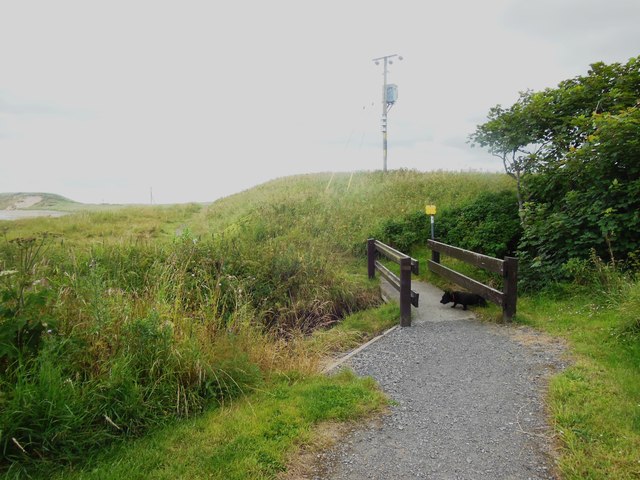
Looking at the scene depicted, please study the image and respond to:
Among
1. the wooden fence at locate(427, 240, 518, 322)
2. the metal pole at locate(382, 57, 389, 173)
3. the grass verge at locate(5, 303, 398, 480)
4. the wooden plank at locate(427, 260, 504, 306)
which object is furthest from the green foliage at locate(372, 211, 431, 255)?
the metal pole at locate(382, 57, 389, 173)

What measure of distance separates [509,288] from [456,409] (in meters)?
3.03

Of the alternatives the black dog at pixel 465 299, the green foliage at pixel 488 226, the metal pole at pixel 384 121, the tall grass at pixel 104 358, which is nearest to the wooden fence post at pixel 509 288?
the black dog at pixel 465 299

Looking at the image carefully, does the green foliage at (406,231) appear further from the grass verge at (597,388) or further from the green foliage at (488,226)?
the grass verge at (597,388)

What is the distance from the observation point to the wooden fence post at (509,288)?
5.88m

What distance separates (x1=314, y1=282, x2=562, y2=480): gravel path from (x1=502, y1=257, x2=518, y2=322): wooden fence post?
27 centimetres

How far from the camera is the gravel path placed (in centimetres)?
278

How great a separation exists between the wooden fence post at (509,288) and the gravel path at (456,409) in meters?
0.27

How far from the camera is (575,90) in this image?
8.62 m

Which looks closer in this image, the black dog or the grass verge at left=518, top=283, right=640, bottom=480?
the grass verge at left=518, top=283, right=640, bottom=480

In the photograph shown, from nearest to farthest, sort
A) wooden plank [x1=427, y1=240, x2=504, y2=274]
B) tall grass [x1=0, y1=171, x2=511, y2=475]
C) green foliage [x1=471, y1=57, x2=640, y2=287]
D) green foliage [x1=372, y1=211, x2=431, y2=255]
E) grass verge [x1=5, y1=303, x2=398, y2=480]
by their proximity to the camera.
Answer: grass verge [x1=5, y1=303, x2=398, y2=480] < tall grass [x1=0, y1=171, x2=511, y2=475] < wooden plank [x1=427, y1=240, x2=504, y2=274] < green foliage [x1=471, y1=57, x2=640, y2=287] < green foliage [x1=372, y1=211, x2=431, y2=255]

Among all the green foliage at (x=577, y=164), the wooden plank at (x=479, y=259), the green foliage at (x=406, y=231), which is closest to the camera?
the wooden plank at (x=479, y=259)

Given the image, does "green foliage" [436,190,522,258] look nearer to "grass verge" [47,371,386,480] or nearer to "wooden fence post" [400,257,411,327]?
"wooden fence post" [400,257,411,327]

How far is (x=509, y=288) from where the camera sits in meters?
5.93

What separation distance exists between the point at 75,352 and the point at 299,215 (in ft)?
39.5
